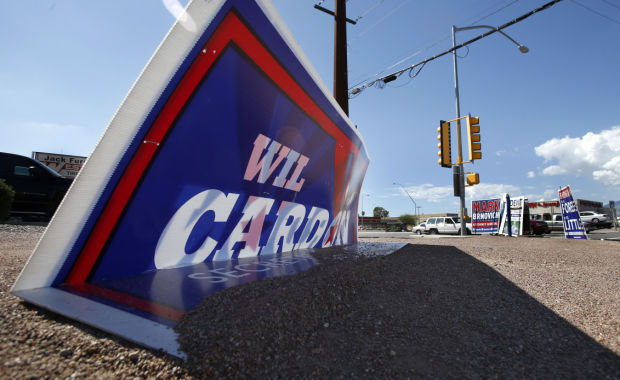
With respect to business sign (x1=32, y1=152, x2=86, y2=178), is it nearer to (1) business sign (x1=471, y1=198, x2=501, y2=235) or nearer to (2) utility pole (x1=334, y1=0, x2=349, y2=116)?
(2) utility pole (x1=334, y1=0, x2=349, y2=116)

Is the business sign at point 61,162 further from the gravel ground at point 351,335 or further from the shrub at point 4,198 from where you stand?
the gravel ground at point 351,335

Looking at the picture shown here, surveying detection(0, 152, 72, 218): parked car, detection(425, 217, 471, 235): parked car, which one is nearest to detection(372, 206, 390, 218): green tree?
detection(425, 217, 471, 235): parked car

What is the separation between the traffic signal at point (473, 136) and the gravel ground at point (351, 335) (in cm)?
773

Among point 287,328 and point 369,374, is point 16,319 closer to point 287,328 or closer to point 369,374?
point 287,328

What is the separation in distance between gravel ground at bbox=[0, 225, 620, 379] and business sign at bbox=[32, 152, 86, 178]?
28219 mm

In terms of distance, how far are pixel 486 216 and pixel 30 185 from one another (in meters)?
21.0

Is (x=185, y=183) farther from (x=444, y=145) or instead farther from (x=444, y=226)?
(x=444, y=226)

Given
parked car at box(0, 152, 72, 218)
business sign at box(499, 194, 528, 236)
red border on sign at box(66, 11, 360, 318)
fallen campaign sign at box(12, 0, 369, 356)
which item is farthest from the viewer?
business sign at box(499, 194, 528, 236)

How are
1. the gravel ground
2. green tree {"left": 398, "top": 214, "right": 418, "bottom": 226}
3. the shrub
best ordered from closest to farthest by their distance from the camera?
the gravel ground
the shrub
green tree {"left": 398, "top": 214, "right": 418, "bottom": 226}

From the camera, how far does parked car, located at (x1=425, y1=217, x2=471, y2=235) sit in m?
21.9

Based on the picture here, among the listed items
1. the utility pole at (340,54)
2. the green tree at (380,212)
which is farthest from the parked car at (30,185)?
the green tree at (380,212)

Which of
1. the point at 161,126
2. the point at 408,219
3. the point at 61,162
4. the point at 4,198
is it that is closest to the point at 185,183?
the point at 161,126

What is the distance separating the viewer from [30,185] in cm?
923

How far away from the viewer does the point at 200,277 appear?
3.21m
